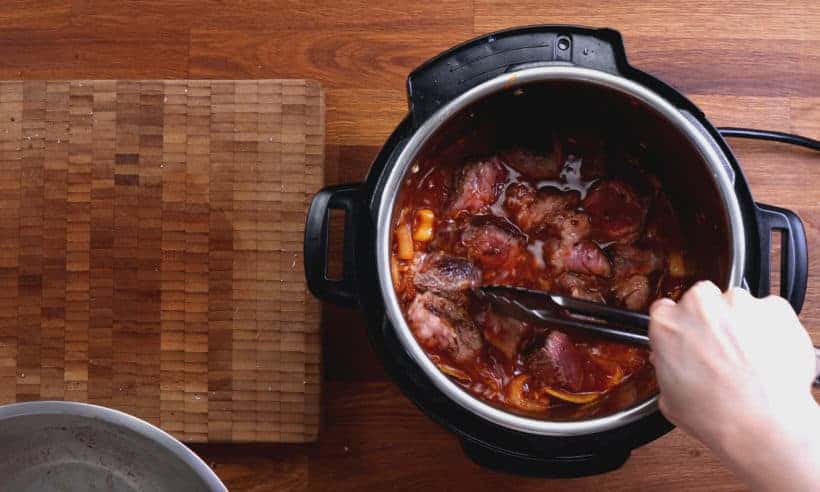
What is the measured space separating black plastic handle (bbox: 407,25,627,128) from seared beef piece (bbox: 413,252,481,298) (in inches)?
7.0

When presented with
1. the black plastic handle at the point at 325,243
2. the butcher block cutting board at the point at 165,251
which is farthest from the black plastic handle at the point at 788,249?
the butcher block cutting board at the point at 165,251

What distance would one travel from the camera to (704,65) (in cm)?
102

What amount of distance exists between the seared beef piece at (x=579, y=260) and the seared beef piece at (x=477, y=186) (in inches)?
4.1

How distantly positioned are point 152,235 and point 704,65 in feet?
2.70

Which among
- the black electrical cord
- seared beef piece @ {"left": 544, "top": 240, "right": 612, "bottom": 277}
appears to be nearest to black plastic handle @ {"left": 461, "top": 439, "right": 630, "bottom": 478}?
seared beef piece @ {"left": 544, "top": 240, "right": 612, "bottom": 277}

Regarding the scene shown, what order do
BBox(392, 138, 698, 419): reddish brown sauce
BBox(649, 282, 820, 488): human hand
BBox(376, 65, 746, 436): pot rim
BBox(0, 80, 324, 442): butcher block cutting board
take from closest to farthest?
1. BBox(649, 282, 820, 488): human hand
2. BBox(376, 65, 746, 436): pot rim
3. BBox(392, 138, 698, 419): reddish brown sauce
4. BBox(0, 80, 324, 442): butcher block cutting board

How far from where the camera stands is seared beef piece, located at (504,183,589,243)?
34.4 inches

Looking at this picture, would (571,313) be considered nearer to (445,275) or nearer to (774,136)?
(445,275)

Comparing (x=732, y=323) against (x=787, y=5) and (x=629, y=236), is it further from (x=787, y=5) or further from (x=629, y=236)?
(x=787, y=5)

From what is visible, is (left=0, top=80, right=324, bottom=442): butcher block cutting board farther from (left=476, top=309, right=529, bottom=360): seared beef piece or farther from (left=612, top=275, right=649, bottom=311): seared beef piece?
(left=612, top=275, right=649, bottom=311): seared beef piece

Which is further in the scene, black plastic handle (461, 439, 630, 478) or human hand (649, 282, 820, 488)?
black plastic handle (461, 439, 630, 478)

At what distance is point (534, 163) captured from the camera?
89 centimetres

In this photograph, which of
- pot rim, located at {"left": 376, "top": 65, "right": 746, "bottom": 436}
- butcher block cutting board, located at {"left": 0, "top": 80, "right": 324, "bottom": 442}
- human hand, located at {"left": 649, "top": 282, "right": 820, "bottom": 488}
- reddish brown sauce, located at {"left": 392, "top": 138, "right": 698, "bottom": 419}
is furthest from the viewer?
butcher block cutting board, located at {"left": 0, "top": 80, "right": 324, "bottom": 442}

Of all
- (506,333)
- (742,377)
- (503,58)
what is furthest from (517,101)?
(742,377)
